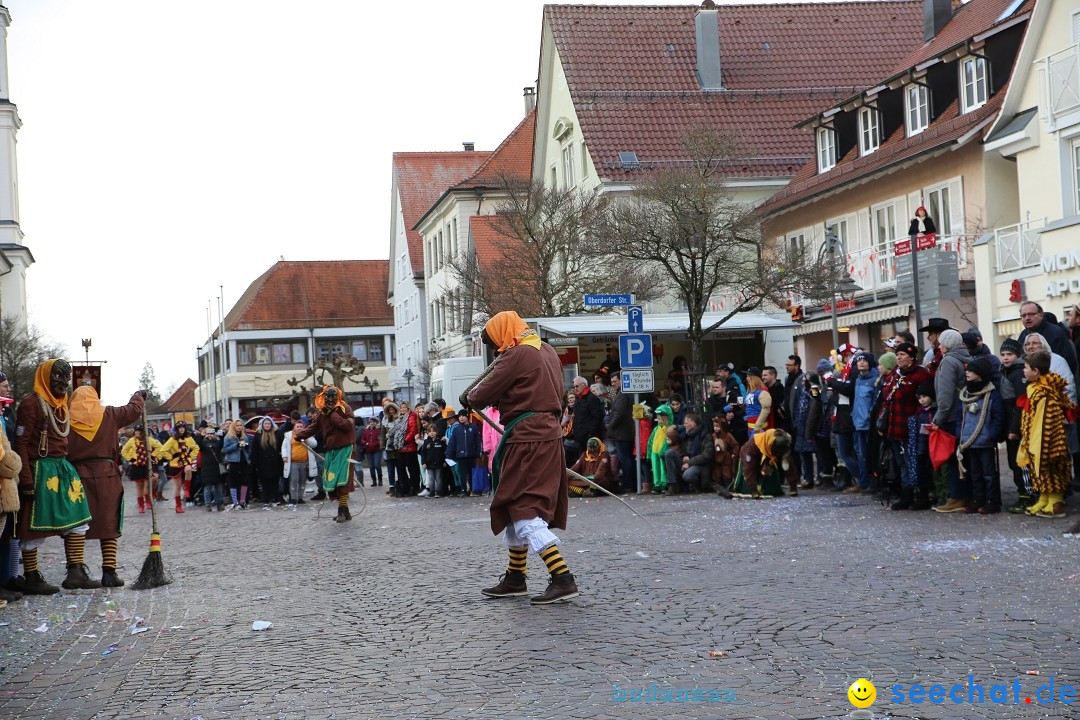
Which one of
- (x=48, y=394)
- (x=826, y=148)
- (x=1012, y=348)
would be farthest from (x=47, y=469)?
(x=826, y=148)

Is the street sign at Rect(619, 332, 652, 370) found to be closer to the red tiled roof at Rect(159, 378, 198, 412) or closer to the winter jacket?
the winter jacket

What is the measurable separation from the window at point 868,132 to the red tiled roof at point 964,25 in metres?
1.17

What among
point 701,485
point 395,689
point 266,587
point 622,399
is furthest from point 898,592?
point 622,399

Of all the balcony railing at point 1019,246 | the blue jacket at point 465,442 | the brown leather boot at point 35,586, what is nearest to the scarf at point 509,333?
the brown leather boot at point 35,586

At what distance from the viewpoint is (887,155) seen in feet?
115

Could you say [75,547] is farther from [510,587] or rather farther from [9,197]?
[9,197]

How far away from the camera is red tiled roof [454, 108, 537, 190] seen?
64625 millimetres

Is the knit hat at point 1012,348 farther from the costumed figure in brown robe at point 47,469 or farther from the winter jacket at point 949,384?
the costumed figure in brown robe at point 47,469

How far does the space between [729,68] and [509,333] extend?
134 ft

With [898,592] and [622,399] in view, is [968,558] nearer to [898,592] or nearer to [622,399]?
[898,592]

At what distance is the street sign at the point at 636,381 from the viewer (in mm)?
21906

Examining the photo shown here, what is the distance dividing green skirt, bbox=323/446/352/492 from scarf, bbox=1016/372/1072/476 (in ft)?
29.2

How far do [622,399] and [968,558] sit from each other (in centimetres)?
1169

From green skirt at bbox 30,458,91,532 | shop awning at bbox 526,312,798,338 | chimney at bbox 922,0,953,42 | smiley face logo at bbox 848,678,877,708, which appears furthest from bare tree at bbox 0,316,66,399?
smiley face logo at bbox 848,678,877,708
